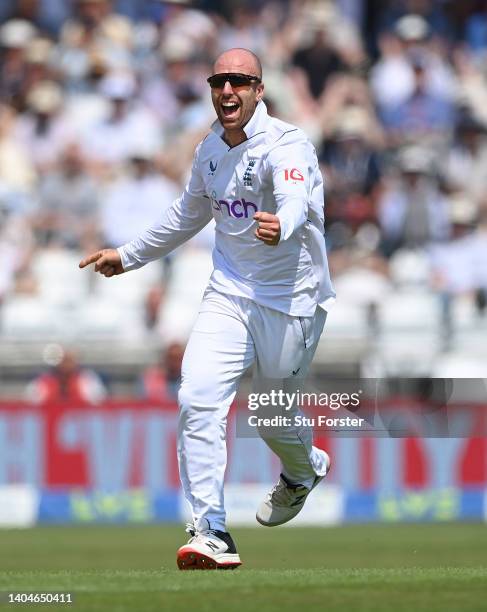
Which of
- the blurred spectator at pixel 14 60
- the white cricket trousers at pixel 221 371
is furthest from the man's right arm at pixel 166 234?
the blurred spectator at pixel 14 60

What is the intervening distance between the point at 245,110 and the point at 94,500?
7170 mm

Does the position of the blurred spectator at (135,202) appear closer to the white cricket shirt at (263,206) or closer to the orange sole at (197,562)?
the white cricket shirt at (263,206)

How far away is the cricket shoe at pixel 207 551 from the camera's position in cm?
673

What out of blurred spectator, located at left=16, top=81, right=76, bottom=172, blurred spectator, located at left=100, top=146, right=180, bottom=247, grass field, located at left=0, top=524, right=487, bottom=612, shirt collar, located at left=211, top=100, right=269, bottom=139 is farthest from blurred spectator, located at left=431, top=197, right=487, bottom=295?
shirt collar, located at left=211, top=100, right=269, bottom=139

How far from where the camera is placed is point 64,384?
13.4 metres

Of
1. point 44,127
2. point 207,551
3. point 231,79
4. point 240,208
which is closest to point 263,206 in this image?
point 240,208

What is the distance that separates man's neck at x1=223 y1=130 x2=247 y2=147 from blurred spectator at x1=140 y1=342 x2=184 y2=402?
248 inches

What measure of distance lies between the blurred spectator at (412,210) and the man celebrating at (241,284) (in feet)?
24.0

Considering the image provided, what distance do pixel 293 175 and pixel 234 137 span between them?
0.40 meters

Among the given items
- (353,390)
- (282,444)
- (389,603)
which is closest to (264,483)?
(353,390)

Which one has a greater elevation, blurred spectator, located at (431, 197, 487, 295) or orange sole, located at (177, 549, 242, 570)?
blurred spectator, located at (431, 197, 487, 295)

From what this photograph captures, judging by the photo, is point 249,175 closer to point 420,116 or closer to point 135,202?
point 135,202

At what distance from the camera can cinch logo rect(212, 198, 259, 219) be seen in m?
6.84

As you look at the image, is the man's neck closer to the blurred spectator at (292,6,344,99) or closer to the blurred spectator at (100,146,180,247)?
the blurred spectator at (100,146,180,247)
